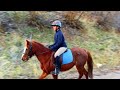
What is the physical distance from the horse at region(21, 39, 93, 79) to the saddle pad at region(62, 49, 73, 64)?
0.27 feet

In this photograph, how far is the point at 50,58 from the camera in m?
9.61

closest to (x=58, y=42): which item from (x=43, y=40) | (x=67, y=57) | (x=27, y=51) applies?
(x=67, y=57)

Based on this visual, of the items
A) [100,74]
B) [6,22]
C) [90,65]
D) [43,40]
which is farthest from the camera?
[6,22]

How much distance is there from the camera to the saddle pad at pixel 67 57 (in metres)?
9.63

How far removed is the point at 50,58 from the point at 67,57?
43 cm

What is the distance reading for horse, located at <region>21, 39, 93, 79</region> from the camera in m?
9.48

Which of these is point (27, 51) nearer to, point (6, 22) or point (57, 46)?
point (57, 46)

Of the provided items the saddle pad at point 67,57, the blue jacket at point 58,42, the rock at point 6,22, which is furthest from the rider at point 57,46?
the rock at point 6,22

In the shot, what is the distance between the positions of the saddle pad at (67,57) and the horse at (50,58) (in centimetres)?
8

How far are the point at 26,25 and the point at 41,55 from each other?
175cm

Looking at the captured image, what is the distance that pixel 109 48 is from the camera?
11.0 metres

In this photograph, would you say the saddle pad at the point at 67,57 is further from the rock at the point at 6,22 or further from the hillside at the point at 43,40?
the rock at the point at 6,22
